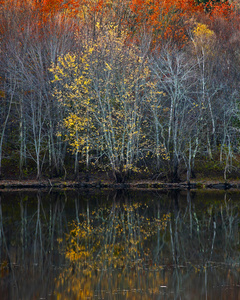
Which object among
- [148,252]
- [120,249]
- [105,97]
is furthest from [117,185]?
[148,252]

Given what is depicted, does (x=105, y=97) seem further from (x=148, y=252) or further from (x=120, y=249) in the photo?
(x=148, y=252)

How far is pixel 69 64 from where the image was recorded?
29.0 meters

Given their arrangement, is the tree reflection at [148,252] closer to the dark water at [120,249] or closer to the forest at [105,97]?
the dark water at [120,249]

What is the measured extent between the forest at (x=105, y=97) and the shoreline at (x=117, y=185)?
1.91 ft

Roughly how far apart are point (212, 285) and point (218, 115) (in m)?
25.8

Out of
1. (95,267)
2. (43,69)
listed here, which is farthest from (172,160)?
(95,267)

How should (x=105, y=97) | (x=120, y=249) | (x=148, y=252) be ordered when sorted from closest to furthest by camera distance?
(x=148, y=252) < (x=120, y=249) < (x=105, y=97)

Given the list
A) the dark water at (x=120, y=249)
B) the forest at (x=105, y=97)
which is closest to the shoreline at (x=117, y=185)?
the forest at (x=105, y=97)

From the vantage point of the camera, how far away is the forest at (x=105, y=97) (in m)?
29.9

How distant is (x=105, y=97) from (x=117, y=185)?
5444 millimetres

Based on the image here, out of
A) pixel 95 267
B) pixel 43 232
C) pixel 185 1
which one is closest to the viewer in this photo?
pixel 95 267

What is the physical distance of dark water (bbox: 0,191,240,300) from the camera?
32.9ft

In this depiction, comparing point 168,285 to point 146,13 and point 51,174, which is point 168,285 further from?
point 146,13

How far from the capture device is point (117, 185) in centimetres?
3103
